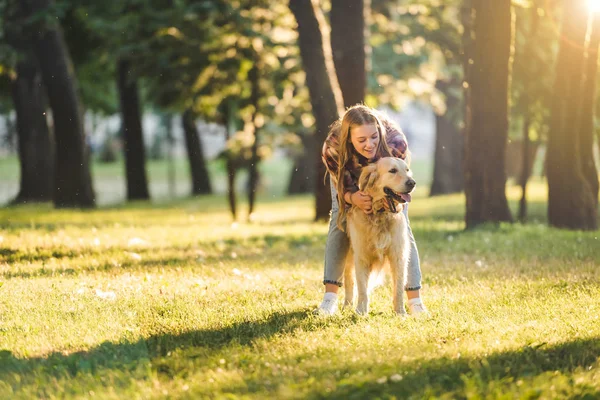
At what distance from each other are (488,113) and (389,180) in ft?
26.6

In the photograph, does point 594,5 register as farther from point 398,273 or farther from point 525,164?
point 398,273

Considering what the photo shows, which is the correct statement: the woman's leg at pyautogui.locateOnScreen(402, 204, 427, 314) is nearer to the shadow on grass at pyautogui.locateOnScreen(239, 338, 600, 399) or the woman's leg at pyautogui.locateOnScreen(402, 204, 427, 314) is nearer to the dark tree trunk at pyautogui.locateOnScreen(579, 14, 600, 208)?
the shadow on grass at pyautogui.locateOnScreen(239, 338, 600, 399)

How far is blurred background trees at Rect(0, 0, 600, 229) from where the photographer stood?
14484 millimetres

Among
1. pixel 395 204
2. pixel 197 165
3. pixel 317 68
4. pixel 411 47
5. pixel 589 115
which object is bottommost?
pixel 197 165

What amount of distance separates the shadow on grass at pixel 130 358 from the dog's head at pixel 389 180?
1199mm

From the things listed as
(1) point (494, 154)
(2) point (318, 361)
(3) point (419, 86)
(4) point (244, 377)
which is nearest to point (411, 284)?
(2) point (318, 361)

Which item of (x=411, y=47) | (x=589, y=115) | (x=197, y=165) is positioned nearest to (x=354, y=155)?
(x=589, y=115)

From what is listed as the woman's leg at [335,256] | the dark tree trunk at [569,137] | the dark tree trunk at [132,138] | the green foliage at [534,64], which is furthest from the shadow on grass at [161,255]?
the dark tree trunk at [132,138]

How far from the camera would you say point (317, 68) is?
15.6 meters

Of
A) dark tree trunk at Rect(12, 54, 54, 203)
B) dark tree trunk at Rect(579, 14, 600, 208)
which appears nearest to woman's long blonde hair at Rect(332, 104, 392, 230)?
dark tree trunk at Rect(579, 14, 600, 208)

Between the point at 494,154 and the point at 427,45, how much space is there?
969 centimetres

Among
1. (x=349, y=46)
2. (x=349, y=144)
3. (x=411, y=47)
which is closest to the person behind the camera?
(x=349, y=144)

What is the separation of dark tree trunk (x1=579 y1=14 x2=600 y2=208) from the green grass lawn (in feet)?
11.6

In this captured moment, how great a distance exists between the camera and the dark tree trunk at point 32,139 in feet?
80.6
